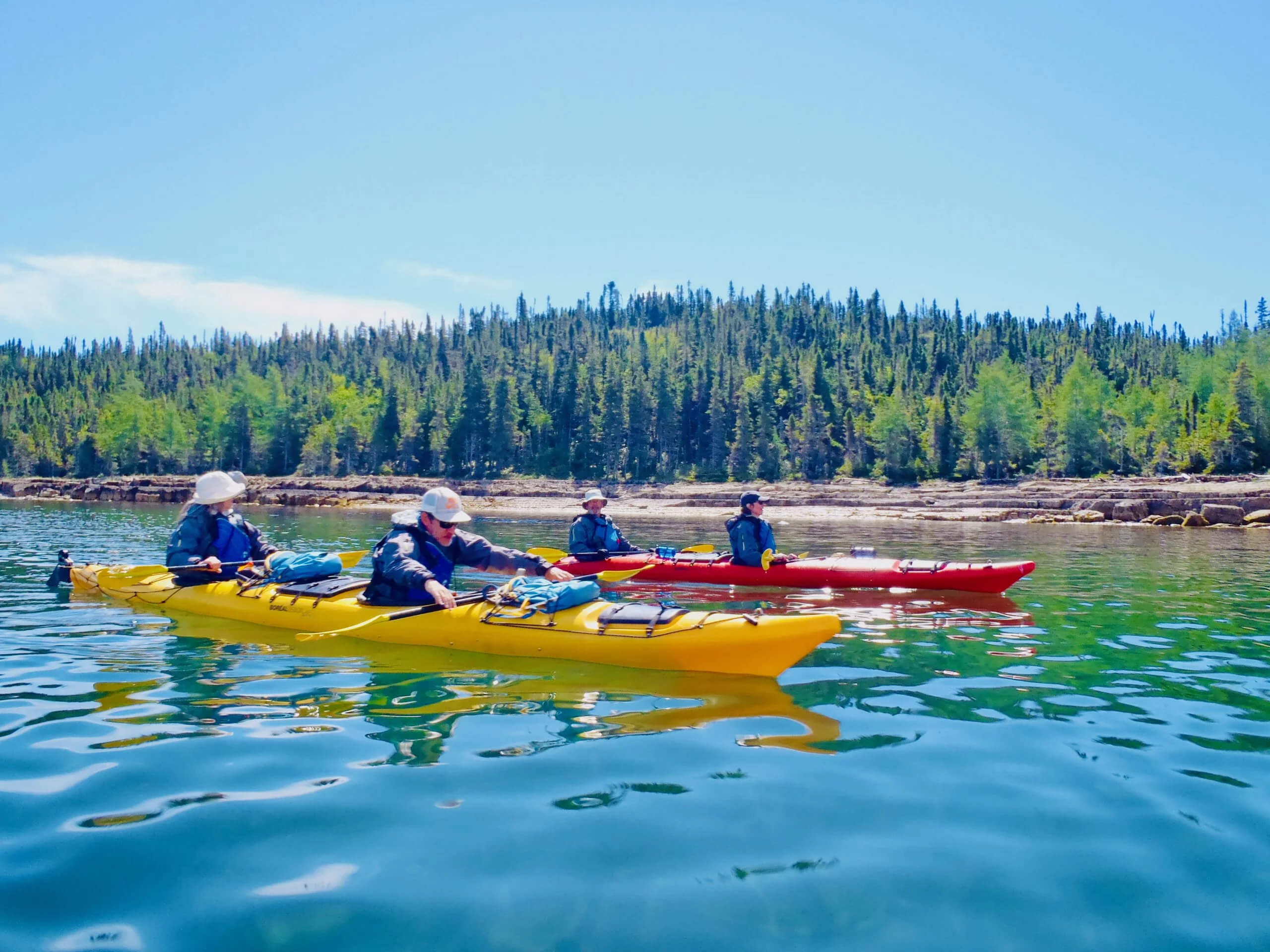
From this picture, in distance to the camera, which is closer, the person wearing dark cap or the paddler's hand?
the paddler's hand

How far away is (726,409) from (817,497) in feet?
96.4

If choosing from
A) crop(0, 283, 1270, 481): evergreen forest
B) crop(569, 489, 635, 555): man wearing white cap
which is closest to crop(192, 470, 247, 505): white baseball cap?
crop(569, 489, 635, 555): man wearing white cap

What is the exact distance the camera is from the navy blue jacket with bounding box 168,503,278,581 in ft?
42.5

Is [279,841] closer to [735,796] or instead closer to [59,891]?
[59,891]

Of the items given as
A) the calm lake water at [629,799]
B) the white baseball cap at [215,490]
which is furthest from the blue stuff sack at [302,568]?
the calm lake water at [629,799]

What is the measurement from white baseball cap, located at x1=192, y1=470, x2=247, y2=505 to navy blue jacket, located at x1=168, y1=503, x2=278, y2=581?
39 centimetres

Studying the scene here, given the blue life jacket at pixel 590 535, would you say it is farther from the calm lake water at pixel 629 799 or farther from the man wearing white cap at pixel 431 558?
the calm lake water at pixel 629 799

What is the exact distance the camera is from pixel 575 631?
951 cm

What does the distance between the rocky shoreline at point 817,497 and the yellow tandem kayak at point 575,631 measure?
44801mm

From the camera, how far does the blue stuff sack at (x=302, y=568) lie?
1232 cm

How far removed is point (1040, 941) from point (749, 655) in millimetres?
4797

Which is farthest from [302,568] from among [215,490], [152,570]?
[152,570]

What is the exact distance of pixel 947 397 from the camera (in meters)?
83.9

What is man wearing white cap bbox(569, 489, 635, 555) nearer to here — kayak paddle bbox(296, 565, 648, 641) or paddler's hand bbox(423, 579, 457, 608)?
kayak paddle bbox(296, 565, 648, 641)
